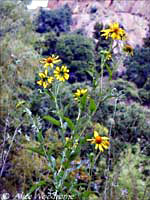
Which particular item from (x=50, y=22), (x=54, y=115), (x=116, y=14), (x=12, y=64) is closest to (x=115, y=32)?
(x=12, y=64)

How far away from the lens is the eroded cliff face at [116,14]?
16.8 m

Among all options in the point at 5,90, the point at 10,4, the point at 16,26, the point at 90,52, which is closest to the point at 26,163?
the point at 5,90

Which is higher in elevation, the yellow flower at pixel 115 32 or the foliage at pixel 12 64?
the yellow flower at pixel 115 32

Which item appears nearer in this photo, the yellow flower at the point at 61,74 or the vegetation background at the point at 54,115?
the yellow flower at the point at 61,74

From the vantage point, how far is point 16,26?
776 cm

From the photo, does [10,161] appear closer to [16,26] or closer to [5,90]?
[5,90]

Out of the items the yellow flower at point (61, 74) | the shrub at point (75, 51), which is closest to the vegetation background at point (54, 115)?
the shrub at point (75, 51)

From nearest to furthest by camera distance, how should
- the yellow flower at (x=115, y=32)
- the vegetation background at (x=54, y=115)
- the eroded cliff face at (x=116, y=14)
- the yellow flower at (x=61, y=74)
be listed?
the yellow flower at (x=115, y=32) < the yellow flower at (x=61, y=74) < the vegetation background at (x=54, y=115) < the eroded cliff face at (x=116, y=14)

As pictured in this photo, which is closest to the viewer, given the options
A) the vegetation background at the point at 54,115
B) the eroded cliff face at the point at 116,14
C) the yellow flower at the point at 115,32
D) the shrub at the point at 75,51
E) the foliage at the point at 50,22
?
the yellow flower at the point at 115,32

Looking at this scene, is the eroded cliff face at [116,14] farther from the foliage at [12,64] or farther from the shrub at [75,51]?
the foliage at [12,64]

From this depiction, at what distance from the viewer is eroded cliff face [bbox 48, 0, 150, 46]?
16.8 meters

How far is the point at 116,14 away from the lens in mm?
18641

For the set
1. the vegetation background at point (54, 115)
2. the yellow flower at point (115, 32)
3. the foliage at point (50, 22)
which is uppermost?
the yellow flower at point (115, 32)

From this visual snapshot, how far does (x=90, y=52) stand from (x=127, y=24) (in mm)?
7389
